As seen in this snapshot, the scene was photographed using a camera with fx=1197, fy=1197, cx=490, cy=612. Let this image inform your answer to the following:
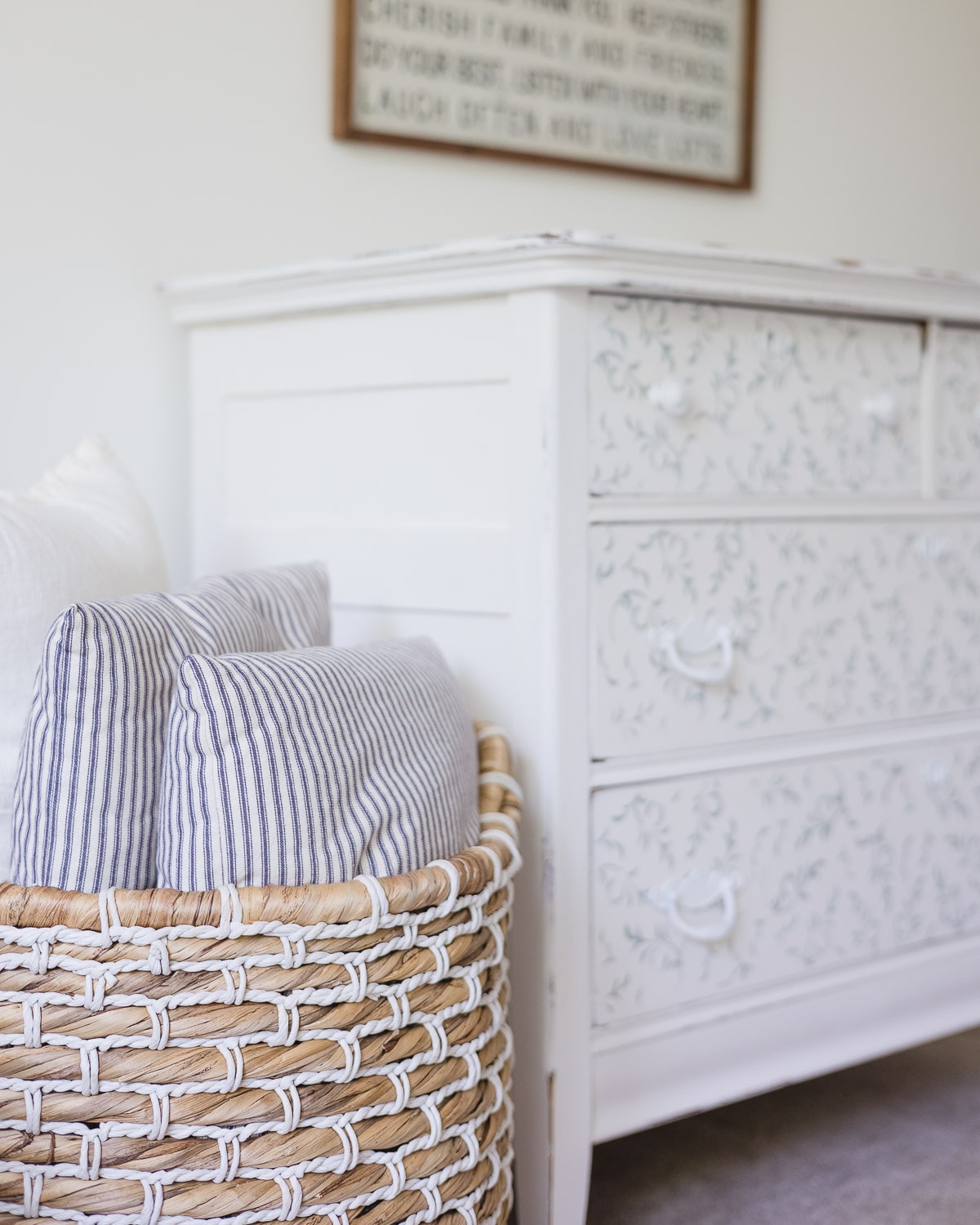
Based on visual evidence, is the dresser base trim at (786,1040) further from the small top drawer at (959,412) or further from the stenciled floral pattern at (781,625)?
the small top drawer at (959,412)

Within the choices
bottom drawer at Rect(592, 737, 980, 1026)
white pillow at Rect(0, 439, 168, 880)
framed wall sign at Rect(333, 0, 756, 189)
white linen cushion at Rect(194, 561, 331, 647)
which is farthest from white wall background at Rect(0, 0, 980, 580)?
bottom drawer at Rect(592, 737, 980, 1026)

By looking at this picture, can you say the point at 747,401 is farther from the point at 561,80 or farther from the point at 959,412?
the point at 561,80

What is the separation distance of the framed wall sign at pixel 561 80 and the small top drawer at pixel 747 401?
58 centimetres

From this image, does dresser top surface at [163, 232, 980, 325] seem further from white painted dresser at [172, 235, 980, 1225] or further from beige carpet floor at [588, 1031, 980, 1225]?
beige carpet floor at [588, 1031, 980, 1225]

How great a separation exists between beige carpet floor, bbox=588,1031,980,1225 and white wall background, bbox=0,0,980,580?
0.89 meters

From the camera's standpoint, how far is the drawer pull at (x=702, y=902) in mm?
1149

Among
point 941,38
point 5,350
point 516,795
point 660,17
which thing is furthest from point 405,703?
point 941,38

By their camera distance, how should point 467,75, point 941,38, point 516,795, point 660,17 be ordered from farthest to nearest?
1. point 941,38
2. point 660,17
3. point 467,75
4. point 516,795

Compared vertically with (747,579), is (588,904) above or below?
below

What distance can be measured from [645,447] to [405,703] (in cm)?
38

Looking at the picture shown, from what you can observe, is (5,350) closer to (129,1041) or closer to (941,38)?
(129,1041)

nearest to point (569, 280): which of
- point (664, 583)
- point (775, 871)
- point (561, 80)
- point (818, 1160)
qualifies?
A: point (664, 583)

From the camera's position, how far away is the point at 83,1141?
2.34ft

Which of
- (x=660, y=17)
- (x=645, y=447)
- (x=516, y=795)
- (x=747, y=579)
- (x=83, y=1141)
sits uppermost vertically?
(x=660, y=17)
